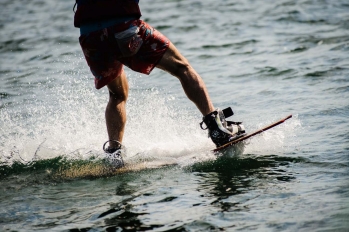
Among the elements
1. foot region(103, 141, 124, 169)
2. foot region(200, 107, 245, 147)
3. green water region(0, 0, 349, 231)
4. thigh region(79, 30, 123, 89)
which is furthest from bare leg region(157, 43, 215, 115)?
foot region(103, 141, 124, 169)

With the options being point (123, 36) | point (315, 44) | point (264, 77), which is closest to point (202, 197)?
point (123, 36)

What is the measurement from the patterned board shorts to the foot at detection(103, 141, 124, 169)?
642 millimetres

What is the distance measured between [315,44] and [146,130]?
5.08m

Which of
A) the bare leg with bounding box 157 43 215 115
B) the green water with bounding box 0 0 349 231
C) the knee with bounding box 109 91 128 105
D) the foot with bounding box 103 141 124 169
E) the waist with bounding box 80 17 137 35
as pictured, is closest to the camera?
the green water with bounding box 0 0 349 231

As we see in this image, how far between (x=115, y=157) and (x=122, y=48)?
3.43 ft

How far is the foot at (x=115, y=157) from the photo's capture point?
5457mm

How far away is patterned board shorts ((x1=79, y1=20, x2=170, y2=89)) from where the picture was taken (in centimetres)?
504

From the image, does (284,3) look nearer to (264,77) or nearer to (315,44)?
(315,44)

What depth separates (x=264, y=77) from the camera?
28.5 ft

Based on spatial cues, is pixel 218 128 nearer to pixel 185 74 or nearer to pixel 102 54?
pixel 185 74

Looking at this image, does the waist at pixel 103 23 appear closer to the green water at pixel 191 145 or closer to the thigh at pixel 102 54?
→ the thigh at pixel 102 54

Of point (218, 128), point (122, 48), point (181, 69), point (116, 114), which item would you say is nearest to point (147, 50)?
point (122, 48)

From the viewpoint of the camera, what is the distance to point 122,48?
505cm

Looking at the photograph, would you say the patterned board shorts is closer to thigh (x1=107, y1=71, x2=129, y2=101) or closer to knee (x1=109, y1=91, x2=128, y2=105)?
thigh (x1=107, y1=71, x2=129, y2=101)
